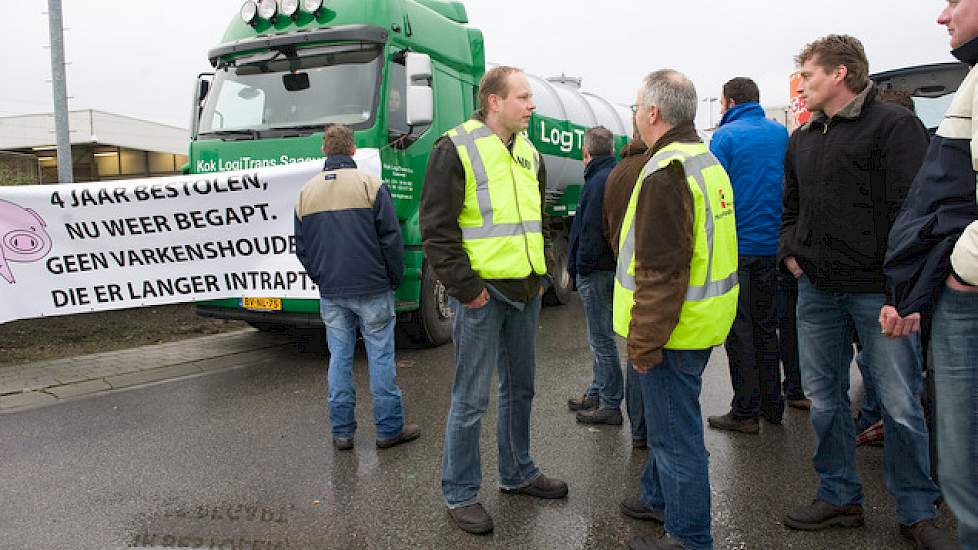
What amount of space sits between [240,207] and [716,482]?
4811 mm

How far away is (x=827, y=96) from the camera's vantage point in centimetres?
331

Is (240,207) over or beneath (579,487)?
over

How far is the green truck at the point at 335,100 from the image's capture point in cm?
689

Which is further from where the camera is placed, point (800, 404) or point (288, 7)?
point (288, 7)

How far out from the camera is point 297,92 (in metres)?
7.11

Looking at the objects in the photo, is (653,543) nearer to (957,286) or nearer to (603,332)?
(957,286)

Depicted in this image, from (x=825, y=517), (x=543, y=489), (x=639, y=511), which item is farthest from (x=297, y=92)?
(x=825, y=517)

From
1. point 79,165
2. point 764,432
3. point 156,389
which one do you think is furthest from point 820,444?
point 79,165

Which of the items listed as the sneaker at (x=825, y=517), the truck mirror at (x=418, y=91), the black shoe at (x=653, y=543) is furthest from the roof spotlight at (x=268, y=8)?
the sneaker at (x=825, y=517)

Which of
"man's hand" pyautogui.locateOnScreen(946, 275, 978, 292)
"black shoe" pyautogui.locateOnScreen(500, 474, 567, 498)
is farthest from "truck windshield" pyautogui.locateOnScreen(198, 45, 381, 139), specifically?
"man's hand" pyautogui.locateOnScreen(946, 275, 978, 292)

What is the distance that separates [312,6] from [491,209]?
451 centimetres

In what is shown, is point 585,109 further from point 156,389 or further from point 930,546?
point 930,546

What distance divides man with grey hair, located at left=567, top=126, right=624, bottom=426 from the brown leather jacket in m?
2.10

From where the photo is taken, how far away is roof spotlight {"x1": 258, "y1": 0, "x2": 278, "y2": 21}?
23.6 ft
